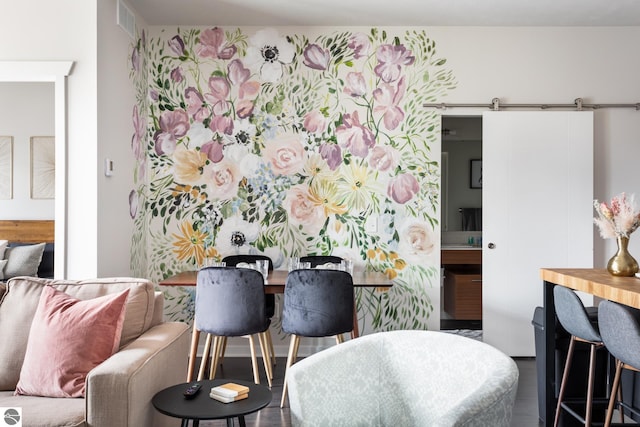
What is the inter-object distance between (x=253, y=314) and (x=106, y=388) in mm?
1517

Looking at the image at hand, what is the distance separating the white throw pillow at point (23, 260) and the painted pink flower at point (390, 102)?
11.1 feet

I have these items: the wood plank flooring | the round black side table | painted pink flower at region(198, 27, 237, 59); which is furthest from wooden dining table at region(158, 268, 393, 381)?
painted pink flower at region(198, 27, 237, 59)

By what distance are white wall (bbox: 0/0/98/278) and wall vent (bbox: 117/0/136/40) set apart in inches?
16.1

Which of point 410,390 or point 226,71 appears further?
point 226,71

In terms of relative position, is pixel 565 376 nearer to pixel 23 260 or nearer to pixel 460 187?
pixel 460 187

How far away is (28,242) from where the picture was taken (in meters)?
5.64

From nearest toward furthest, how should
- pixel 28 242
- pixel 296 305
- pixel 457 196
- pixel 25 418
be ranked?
pixel 25 418, pixel 296 305, pixel 28 242, pixel 457 196

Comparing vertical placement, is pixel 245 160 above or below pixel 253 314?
above

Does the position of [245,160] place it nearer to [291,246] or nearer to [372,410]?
[291,246]

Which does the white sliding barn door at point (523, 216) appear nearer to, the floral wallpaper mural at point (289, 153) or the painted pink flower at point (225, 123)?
the floral wallpaper mural at point (289, 153)

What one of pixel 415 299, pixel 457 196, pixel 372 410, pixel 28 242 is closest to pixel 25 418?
pixel 372 410

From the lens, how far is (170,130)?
4.66 meters

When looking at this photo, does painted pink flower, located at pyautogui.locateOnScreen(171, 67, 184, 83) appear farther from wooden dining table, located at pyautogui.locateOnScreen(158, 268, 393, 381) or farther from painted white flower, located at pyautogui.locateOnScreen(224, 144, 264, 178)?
wooden dining table, located at pyautogui.locateOnScreen(158, 268, 393, 381)

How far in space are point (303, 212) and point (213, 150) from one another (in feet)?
3.10
